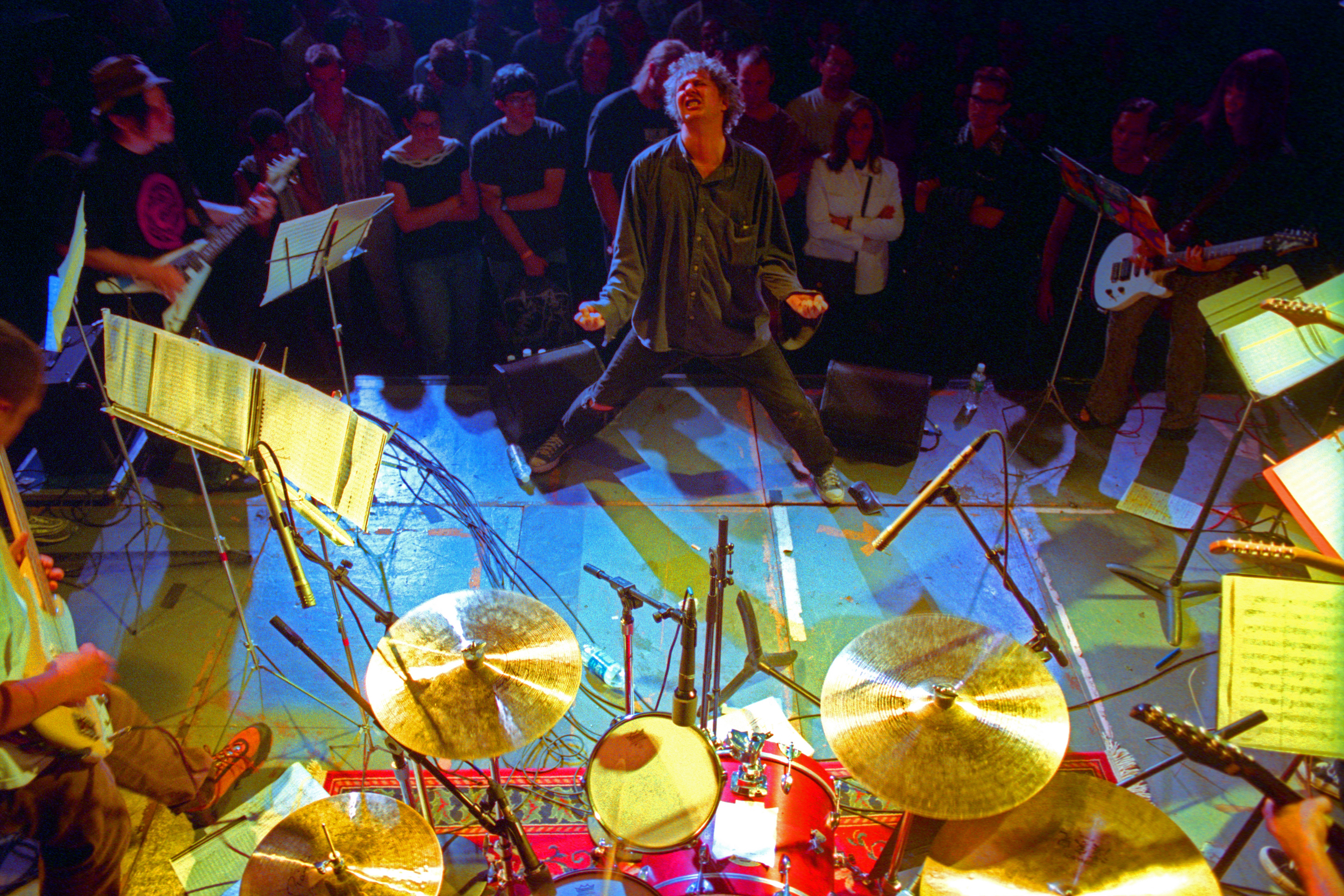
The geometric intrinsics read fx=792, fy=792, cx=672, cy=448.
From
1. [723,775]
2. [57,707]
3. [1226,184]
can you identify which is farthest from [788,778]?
[1226,184]

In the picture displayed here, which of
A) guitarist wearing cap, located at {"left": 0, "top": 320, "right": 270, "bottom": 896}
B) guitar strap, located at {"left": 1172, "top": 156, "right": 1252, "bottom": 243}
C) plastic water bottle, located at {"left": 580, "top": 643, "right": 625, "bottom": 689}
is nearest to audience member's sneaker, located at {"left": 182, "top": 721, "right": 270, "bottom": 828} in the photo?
guitarist wearing cap, located at {"left": 0, "top": 320, "right": 270, "bottom": 896}

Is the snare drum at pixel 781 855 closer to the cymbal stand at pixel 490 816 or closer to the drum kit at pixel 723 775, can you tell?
the drum kit at pixel 723 775

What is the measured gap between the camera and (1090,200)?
14.9 feet

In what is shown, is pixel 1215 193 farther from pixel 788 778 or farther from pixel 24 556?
pixel 24 556

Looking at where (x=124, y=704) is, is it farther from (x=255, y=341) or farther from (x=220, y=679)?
(x=255, y=341)

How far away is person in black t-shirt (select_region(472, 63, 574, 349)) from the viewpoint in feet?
16.7

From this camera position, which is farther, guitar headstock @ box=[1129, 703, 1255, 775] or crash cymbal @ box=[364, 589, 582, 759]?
crash cymbal @ box=[364, 589, 582, 759]

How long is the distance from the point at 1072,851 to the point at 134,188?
4993 mm

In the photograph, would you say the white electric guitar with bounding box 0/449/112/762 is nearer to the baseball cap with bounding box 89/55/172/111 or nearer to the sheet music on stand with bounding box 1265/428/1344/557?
the baseball cap with bounding box 89/55/172/111

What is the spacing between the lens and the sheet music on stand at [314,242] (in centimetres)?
367

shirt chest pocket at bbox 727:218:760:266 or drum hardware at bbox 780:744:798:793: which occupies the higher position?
shirt chest pocket at bbox 727:218:760:266

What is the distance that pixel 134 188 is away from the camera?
412cm

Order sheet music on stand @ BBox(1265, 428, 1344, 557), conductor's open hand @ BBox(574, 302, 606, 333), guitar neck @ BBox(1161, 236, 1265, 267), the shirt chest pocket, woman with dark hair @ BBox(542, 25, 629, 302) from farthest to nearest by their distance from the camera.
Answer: woman with dark hair @ BBox(542, 25, 629, 302), guitar neck @ BBox(1161, 236, 1265, 267), the shirt chest pocket, conductor's open hand @ BBox(574, 302, 606, 333), sheet music on stand @ BBox(1265, 428, 1344, 557)

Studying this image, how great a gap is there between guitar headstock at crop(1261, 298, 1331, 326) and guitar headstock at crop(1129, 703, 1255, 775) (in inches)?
97.9
